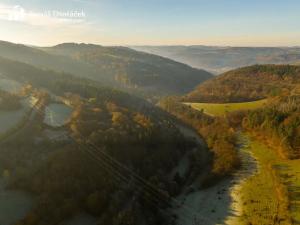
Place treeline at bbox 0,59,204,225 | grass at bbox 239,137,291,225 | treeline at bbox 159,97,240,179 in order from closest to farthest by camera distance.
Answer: treeline at bbox 0,59,204,225
grass at bbox 239,137,291,225
treeline at bbox 159,97,240,179

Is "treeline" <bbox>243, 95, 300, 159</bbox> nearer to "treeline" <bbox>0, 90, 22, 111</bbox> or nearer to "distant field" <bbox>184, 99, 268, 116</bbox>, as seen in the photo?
"distant field" <bbox>184, 99, 268, 116</bbox>

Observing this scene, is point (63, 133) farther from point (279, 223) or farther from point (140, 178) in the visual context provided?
point (279, 223)

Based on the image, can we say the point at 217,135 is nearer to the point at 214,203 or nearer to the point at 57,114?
the point at 214,203

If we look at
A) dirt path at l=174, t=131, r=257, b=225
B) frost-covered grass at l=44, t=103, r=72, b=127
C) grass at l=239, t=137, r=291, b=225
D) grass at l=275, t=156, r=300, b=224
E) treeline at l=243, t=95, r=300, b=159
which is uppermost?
frost-covered grass at l=44, t=103, r=72, b=127

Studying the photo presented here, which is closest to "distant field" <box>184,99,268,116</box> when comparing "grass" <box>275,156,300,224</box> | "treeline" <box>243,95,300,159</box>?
"treeline" <box>243,95,300,159</box>

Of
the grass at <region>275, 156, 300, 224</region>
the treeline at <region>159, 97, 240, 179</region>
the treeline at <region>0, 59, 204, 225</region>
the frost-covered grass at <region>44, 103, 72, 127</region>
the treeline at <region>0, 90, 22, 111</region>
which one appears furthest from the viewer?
the treeline at <region>159, 97, 240, 179</region>
